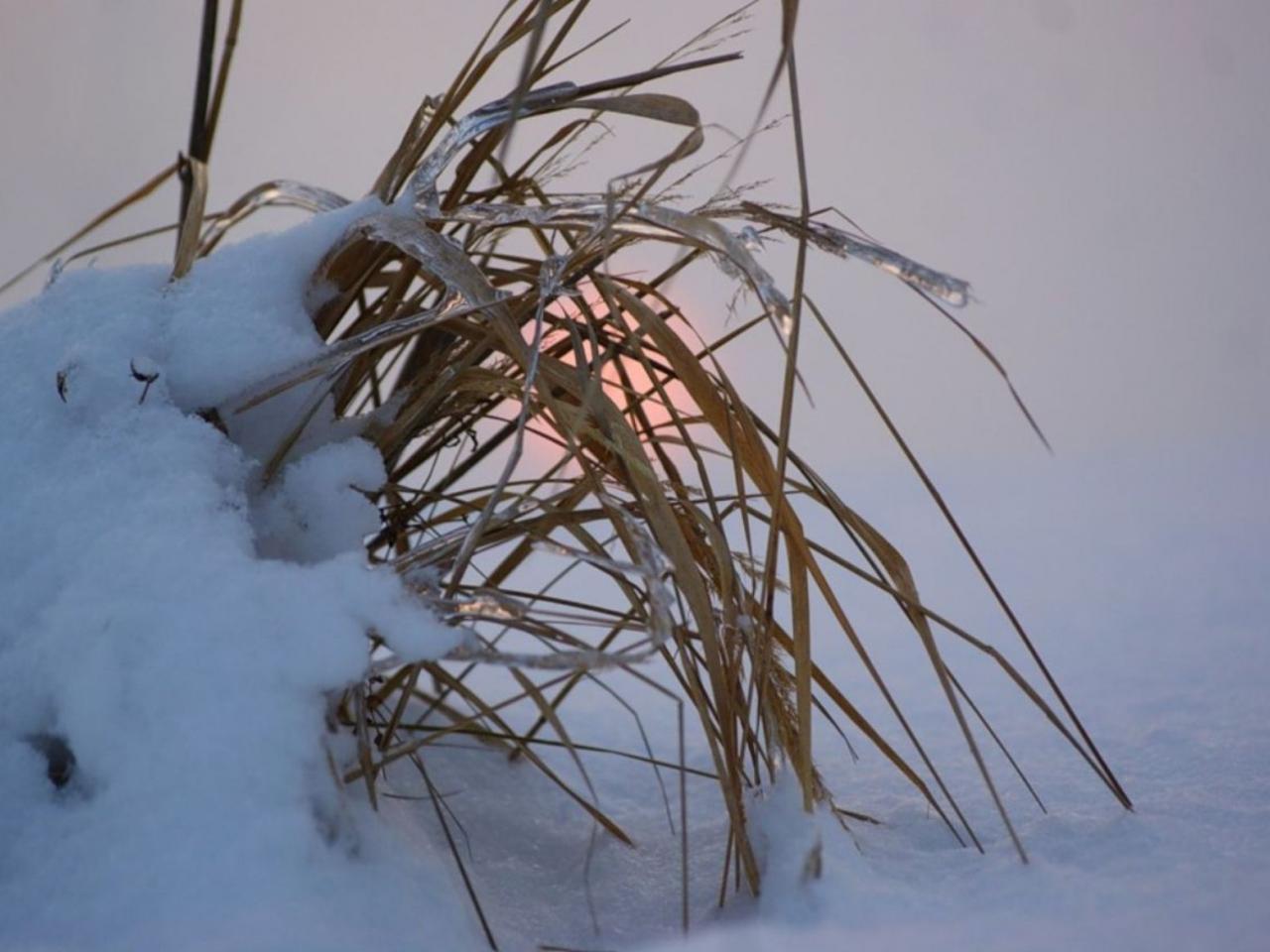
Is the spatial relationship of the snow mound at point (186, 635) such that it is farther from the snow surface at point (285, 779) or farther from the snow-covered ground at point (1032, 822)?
the snow-covered ground at point (1032, 822)

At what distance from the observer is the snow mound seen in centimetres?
44

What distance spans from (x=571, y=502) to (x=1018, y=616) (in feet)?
2.19

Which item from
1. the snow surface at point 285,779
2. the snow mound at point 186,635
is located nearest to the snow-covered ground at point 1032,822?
the snow surface at point 285,779

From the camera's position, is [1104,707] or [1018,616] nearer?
[1104,707]

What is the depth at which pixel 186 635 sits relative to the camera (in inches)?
19.0

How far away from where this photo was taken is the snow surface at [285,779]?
44 cm

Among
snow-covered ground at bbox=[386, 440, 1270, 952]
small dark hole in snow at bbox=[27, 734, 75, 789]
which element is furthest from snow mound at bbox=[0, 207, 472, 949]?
snow-covered ground at bbox=[386, 440, 1270, 952]

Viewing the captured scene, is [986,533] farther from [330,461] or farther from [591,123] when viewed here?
[330,461]

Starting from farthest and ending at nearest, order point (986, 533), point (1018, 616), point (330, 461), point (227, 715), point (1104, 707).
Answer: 1. point (986, 533)
2. point (1018, 616)
3. point (1104, 707)
4. point (330, 461)
5. point (227, 715)

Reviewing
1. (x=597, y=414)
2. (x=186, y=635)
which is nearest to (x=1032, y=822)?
(x=597, y=414)

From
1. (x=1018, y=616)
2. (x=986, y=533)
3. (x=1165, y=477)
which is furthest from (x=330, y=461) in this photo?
(x=1165, y=477)

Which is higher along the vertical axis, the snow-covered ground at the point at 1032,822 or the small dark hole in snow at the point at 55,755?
the snow-covered ground at the point at 1032,822

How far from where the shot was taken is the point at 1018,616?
1.14 m

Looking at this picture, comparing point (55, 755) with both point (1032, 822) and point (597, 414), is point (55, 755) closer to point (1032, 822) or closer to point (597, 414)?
point (597, 414)
